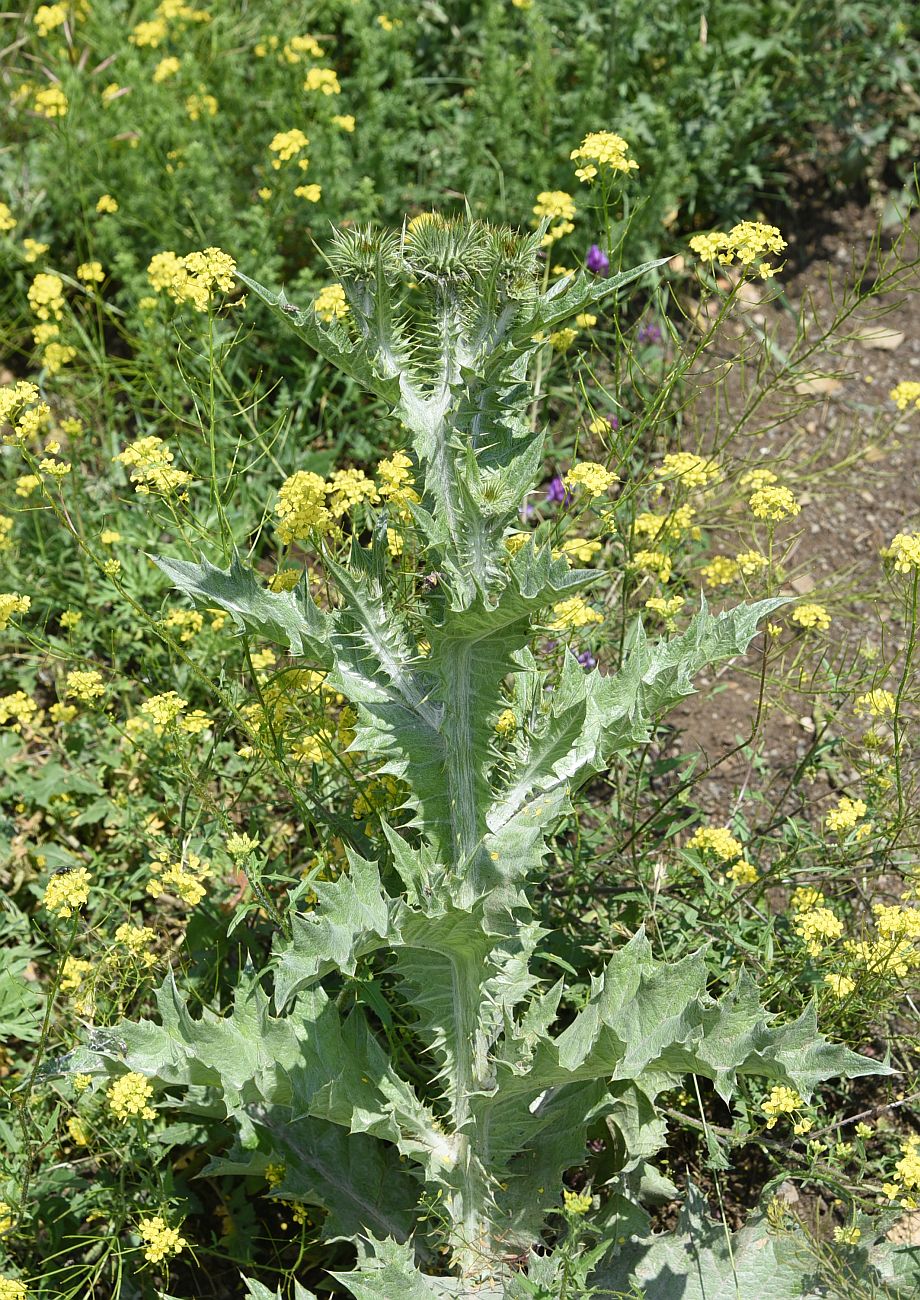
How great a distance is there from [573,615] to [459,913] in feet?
3.49

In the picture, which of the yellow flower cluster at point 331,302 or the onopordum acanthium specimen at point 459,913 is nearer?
the onopordum acanthium specimen at point 459,913

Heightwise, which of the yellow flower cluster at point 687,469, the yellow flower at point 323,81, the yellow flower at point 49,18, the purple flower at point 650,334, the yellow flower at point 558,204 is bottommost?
the purple flower at point 650,334

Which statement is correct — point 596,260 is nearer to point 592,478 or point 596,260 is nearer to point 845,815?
point 592,478

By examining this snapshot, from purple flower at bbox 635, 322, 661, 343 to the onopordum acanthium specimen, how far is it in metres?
2.37

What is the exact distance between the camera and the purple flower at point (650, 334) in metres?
5.25

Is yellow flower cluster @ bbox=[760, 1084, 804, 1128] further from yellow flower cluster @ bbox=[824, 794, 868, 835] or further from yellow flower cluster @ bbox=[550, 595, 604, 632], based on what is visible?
yellow flower cluster @ bbox=[550, 595, 604, 632]

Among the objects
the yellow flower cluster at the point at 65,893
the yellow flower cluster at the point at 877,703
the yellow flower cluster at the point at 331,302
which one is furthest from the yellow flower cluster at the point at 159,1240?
the yellow flower cluster at the point at 331,302

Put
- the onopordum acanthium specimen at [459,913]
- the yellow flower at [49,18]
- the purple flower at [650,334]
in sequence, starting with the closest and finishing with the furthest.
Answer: the onopordum acanthium specimen at [459,913], the purple flower at [650,334], the yellow flower at [49,18]

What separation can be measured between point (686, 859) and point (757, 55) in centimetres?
368

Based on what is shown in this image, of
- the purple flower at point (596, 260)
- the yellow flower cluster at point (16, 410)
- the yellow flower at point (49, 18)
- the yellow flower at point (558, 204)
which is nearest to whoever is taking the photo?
the yellow flower cluster at point (16, 410)

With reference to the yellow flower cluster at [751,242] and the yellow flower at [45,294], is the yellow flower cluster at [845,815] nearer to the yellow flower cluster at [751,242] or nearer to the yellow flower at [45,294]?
the yellow flower cluster at [751,242]

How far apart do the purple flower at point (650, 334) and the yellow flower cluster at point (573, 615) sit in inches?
72.6

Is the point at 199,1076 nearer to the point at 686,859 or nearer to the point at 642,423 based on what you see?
the point at 686,859

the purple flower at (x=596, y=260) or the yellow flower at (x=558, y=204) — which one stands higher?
the yellow flower at (x=558, y=204)
